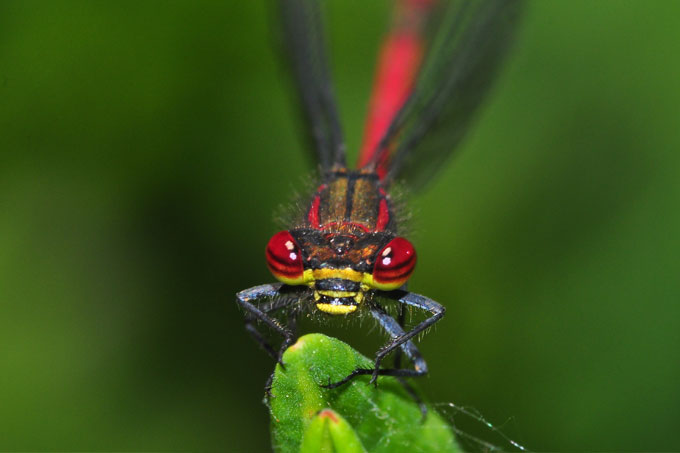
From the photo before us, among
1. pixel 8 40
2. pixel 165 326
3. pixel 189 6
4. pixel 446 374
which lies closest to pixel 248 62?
pixel 189 6

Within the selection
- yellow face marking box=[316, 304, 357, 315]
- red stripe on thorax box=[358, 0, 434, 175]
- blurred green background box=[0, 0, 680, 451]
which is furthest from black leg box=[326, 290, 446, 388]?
red stripe on thorax box=[358, 0, 434, 175]

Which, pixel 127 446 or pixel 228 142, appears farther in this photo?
pixel 228 142

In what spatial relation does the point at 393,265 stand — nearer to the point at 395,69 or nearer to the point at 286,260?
the point at 286,260

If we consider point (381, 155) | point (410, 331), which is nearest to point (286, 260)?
point (410, 331)

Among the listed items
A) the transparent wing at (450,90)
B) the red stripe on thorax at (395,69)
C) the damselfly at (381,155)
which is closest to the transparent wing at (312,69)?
the damselfly at (381,155)

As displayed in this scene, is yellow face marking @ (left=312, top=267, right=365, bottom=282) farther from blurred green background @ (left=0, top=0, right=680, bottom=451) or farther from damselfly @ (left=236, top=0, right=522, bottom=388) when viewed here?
blurred green background @ (left=0, top=0, right=680, bottom=451)

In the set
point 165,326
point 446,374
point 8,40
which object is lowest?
point 446,374

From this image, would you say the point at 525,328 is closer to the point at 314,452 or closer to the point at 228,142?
the point at 228,142
